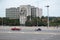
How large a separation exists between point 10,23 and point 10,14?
33911mm

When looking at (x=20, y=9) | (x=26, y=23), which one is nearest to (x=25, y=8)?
(x=20, y=9)

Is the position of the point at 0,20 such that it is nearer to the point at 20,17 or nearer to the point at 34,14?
the point at 20,17

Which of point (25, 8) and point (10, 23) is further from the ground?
point (25, 8)

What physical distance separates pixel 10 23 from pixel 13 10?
35.0 meters

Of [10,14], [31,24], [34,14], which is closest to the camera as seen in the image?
[31,24]

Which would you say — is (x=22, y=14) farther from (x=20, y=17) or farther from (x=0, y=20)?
(x=0, y=20)

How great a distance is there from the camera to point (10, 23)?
8700 centimetres

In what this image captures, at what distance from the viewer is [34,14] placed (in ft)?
365

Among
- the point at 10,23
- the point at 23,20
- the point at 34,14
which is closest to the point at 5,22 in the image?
the point at 10,23

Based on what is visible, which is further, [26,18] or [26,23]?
[26,18]

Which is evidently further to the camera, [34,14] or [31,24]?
[34,14]

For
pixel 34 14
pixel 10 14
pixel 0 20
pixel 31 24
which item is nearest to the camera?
pixel 31 24

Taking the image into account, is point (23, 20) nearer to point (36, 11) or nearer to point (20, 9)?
point (20, 9)

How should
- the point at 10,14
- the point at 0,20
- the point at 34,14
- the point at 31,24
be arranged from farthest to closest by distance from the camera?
the point at 10,14
the point at 34,14
the point at 0,20
the point at 31,24
